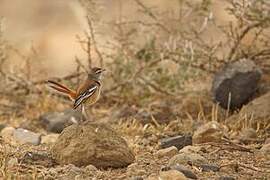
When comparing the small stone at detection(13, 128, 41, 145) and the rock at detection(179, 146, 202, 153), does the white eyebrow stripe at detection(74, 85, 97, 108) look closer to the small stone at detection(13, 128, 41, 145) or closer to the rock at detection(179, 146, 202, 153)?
the rock at detection(179, 146, 202, 153)

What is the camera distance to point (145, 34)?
7.71 meters

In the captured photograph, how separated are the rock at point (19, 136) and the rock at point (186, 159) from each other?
4.78 ft

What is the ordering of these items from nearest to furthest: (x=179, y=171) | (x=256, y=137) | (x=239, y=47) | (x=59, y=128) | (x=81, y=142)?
(x=179, y=171) → (x=81, y=142) → (x=256, y=137) → (x=59, y=128) → (x=239, y=47)

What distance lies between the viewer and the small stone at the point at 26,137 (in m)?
5.90

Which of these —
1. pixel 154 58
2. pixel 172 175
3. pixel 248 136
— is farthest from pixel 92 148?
pixel 154 58

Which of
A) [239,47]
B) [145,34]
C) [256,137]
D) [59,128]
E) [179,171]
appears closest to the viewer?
[179,171]

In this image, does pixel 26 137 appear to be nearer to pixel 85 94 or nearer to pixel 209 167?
pixel 85 94

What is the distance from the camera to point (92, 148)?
482 centimetres

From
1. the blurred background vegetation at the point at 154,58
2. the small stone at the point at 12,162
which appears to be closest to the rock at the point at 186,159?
the small stone at the point at 12,162

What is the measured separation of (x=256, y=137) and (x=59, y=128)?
1.80 meters

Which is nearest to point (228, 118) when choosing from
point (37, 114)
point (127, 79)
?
point (127, 79)

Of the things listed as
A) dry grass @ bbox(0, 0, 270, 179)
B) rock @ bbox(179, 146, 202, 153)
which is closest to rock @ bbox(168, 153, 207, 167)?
rock @ bbox(179, 146, 202, 153)

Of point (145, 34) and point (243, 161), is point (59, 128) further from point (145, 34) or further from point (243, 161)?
point (243, 161)

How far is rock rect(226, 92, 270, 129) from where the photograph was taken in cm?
615
